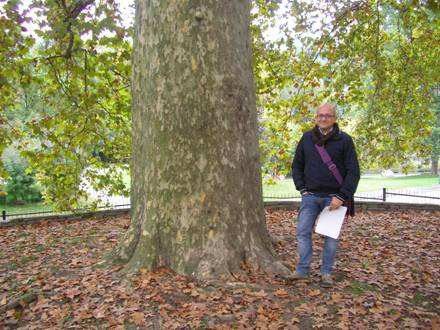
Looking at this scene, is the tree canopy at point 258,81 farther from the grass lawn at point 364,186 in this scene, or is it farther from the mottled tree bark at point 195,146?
the grass lawn at point 364,186

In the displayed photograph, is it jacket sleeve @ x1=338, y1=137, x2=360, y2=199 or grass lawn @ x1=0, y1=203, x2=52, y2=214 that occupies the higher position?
jacket sleeve @ x1=338, y1=137, x2=360, y2=199

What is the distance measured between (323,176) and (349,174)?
281mm

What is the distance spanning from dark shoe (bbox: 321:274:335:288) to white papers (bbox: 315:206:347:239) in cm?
50

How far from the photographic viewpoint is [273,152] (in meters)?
10.0

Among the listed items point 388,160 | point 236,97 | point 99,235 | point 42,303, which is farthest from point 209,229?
point 388,160

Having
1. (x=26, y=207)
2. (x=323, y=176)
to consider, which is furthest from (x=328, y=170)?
(x=26, y=207)

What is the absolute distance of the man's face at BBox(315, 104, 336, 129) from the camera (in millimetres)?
4387

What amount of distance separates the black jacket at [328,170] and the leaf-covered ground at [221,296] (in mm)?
1096

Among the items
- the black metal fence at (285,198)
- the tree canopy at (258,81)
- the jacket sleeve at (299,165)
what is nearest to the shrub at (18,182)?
the black metal fence at (285,198)

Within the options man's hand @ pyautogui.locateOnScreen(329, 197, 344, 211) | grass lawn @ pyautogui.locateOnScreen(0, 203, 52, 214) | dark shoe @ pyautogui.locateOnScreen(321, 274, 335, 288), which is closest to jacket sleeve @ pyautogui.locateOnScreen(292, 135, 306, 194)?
man's hand @ pyautogui.locateOnScreen(329, 197, 344, 211)

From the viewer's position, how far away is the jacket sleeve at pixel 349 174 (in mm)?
4297

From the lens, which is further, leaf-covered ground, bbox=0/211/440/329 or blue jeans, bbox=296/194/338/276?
blue jeans, bbox=296/194/338/276

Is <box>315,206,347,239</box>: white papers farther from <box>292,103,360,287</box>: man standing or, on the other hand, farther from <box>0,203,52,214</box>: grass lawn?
<box>0,203,52,214</box>: grass lawn

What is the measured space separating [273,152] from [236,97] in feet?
18.0
